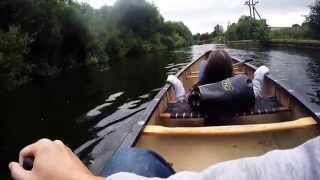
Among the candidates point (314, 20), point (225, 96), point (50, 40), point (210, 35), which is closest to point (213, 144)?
point (225, 96)

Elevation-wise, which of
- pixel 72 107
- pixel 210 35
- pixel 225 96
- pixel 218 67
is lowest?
pixel 210 35

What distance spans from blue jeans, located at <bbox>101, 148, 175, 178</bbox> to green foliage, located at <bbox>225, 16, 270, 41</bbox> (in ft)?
169

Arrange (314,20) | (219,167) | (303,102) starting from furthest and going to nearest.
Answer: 1. (314,20)
2. (303,102)
3. (219,167)

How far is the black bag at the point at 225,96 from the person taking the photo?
4016mm

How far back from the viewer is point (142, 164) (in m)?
1.79

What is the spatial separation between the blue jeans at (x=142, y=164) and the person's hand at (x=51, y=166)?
2.55ft

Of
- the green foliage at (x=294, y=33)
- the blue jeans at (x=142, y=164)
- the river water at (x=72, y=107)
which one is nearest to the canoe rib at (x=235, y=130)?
the blue jeans at (x=142, y=164)

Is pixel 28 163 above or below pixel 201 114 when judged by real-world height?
above

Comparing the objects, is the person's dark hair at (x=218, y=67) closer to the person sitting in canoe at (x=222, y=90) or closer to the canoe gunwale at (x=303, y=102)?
the person sitting in canoe at (x=222, y=90)

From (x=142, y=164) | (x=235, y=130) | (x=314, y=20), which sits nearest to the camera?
(x=142, y=164)

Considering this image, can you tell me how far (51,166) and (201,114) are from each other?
3544 millimetres

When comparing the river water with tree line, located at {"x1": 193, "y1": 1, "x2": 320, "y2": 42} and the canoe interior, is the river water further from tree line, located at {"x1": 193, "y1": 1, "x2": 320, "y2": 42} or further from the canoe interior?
tree line, located at {"x1": 193, "y1": 1, "x2": 320, "y2": 42}

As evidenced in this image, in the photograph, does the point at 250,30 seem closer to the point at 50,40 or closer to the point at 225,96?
the point at 50,40

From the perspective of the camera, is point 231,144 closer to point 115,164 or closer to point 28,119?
point 115,164
